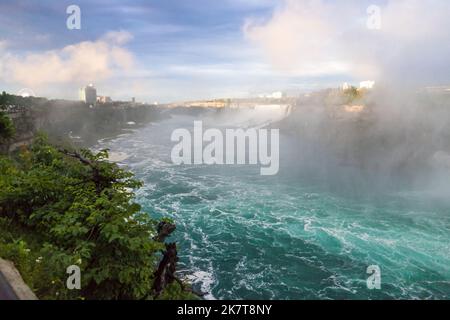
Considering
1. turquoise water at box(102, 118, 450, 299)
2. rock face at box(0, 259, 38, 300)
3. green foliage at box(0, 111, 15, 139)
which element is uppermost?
green foliage at box(0, 111, 15, 139)

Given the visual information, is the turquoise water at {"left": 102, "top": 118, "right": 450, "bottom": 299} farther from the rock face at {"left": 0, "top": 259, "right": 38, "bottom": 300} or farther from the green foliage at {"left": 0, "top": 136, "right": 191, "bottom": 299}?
A: the rock face at {"left": 0, "top": 259, "right": 38, "bottom": 300}

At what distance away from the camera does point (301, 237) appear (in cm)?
3331

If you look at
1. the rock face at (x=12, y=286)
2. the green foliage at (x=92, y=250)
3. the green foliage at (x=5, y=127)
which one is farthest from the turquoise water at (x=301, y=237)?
the green foliage at (x=5, y=127)

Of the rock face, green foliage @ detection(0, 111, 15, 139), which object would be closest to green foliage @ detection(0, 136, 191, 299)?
the rock face

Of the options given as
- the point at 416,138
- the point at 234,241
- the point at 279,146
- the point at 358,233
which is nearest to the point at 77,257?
the point at 234,241

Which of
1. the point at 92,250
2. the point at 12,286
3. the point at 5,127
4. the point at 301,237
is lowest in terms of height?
the point at 301,237

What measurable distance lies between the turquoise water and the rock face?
49.6ft

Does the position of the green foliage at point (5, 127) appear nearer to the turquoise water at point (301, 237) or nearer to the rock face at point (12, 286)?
the turquoise water at point (301, 237)

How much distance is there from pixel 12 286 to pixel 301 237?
28513 mm

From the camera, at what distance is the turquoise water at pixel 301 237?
80.2 feet

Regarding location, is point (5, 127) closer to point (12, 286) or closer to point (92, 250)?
point (92, 250)

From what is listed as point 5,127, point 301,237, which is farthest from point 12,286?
point 5,127

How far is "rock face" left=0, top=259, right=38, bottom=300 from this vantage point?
8.16 metres

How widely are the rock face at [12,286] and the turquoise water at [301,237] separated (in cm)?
1511
